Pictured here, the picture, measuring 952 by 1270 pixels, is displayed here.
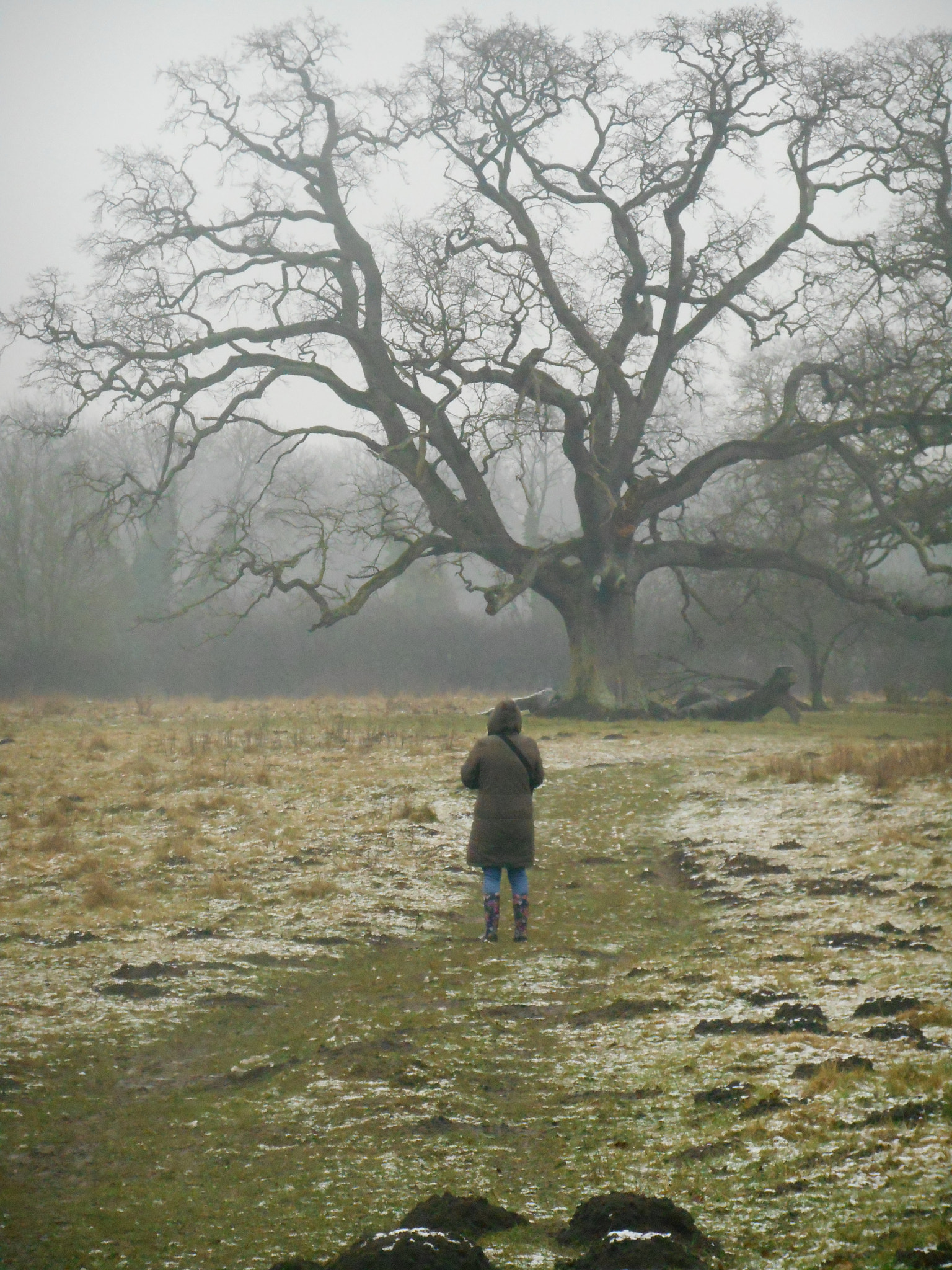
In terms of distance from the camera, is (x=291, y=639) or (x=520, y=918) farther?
(x=291, y=639)

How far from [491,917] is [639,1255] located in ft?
17.2

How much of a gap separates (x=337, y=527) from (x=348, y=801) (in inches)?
403

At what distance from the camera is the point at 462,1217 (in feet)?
14.2

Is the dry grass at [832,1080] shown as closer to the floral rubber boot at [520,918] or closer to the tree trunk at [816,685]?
the floral rubber boot at [520,918]

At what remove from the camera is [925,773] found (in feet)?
47.6

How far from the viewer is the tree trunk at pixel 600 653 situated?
26.9m

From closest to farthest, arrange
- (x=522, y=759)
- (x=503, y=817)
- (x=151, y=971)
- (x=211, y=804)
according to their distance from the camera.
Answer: (x=151, y=971), (x=503, y=817), (x=522, y=759), (x=211, y=804)

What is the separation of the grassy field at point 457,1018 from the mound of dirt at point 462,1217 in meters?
0.08

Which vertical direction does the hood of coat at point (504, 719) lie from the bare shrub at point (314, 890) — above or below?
above

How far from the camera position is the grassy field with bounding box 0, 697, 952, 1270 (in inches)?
181

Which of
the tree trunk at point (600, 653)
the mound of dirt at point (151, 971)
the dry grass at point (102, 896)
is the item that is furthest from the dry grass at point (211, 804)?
the tree trunk at point (600, 653)

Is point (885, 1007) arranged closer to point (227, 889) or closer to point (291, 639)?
point (227, 889)

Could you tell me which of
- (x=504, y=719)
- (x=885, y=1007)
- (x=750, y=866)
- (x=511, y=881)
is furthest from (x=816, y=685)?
(x=885, y=1007)

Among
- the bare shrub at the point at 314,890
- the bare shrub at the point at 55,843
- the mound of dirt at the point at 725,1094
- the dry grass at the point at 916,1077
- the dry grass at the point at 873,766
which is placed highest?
the dry grass at the point at 873,766
